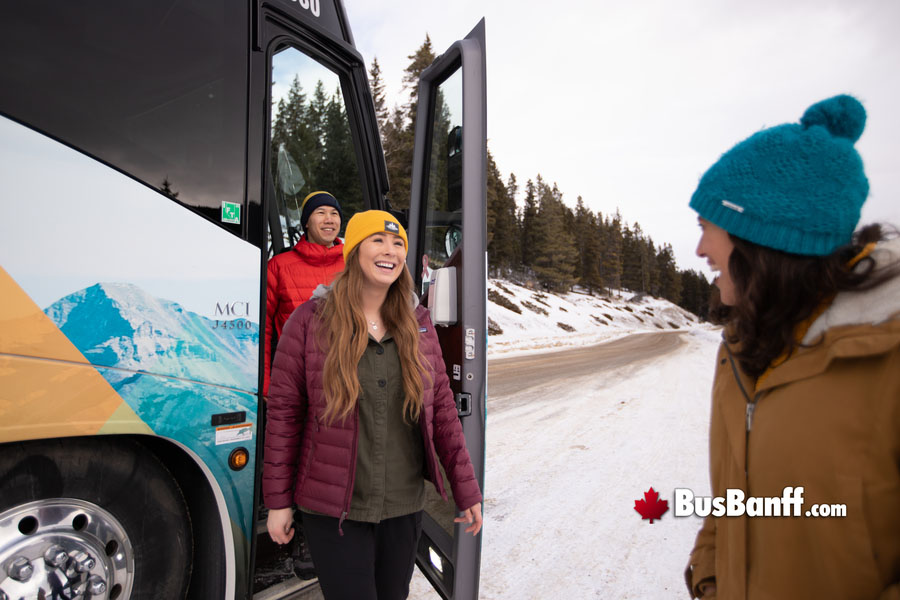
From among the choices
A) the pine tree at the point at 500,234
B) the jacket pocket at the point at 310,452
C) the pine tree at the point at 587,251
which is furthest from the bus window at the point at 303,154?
the pine tree at the point at 587,251

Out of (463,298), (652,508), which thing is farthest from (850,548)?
(463,298)

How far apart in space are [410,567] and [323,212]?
6.95ft

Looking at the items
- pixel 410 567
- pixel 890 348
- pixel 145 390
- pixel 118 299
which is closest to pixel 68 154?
pixel 118 299

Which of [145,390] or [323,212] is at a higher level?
[323,212]

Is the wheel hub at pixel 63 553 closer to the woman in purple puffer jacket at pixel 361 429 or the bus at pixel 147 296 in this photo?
the bus at pixel 147 296

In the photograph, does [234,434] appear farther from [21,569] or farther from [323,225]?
[323,225]

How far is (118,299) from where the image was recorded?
5.33 feet

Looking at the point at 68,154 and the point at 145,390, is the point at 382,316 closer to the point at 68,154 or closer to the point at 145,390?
the point at 145,390

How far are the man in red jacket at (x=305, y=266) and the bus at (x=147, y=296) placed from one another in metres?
A: 0.91

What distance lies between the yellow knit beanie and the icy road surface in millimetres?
2128

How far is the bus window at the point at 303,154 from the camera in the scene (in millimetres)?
3703

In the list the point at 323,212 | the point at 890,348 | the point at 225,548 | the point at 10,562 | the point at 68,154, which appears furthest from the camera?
the point at 323,212

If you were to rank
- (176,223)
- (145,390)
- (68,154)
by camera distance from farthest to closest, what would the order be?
(176,223)
(145,390)
(68,154)

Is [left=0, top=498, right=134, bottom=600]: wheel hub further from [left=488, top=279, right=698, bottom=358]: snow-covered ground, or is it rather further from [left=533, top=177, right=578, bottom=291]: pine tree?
[left=533, top=177, right=578, bottom=291]: pine tree
